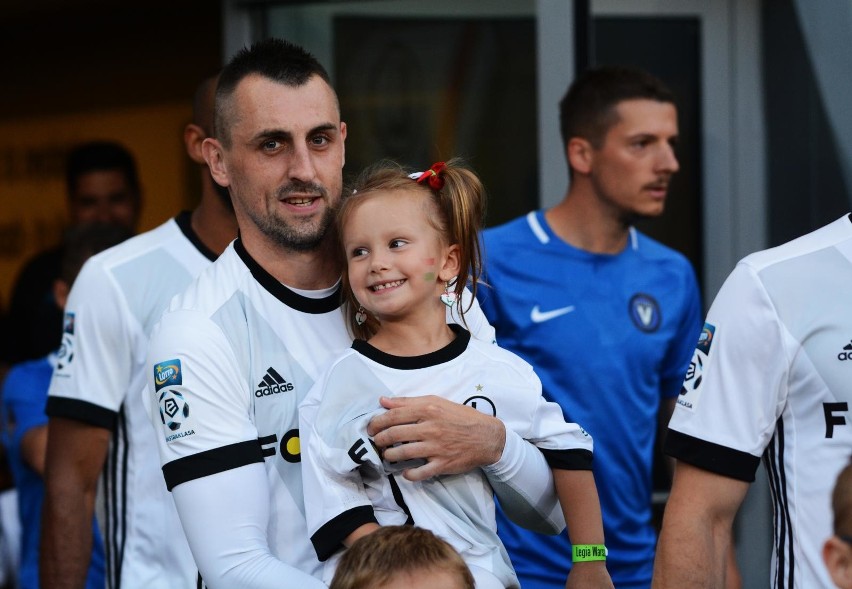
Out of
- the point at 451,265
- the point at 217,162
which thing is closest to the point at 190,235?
the point at 217,162

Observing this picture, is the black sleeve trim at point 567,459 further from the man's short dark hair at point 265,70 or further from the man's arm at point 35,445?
the man's arm at point 35,445

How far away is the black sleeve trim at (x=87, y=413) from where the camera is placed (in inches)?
129

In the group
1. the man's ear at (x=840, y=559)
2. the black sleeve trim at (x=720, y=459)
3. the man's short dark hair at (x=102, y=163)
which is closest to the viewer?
the man's ear at (x=840, y=559)

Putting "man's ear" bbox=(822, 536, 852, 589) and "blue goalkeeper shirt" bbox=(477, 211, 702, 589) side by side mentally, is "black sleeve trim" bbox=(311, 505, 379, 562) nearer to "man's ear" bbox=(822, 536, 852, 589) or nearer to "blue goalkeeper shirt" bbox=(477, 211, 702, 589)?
"man's ear" bbox=(822, 536, 852, 589)

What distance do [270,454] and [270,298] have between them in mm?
314

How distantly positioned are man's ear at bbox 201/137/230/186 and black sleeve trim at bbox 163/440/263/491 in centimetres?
62

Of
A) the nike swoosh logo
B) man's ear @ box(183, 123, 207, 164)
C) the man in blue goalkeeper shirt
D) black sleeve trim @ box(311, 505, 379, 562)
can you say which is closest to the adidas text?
black sleeve trim @ box(311, 505, 379, 562)

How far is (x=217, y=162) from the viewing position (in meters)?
2.89

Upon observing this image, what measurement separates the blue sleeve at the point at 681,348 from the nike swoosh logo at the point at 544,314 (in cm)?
36

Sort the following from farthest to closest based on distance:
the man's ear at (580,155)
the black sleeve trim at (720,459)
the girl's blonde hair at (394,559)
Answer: the man's ear at (580,155)
the black sleeve trim at (720,459)
the girl's blonde hair at (394,559)

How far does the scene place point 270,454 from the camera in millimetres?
2604

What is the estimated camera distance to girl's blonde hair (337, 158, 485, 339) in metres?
2.61

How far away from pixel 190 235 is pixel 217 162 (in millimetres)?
614

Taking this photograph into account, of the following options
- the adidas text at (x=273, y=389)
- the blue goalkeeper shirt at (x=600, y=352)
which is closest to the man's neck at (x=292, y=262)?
the adidas text at (x=273, y=389)
